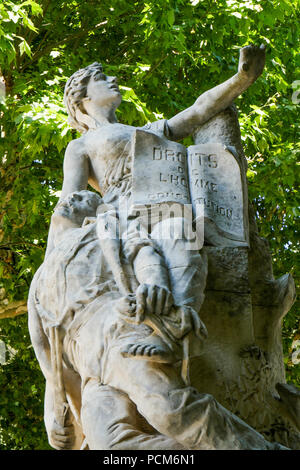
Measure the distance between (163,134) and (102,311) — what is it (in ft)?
5.98

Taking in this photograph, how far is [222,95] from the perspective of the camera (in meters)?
5.56

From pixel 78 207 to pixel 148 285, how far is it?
1139 millimetres

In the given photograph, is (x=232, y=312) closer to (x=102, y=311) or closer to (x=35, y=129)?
(x=102, y=311)

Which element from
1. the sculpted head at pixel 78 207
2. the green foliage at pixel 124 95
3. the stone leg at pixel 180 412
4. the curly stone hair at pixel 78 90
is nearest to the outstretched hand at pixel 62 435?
the stone leg at pixel 180 412

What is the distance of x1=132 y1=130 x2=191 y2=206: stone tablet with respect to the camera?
500 cm

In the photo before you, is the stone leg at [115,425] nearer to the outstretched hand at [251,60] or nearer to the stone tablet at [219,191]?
the stone tablet at [219,191]

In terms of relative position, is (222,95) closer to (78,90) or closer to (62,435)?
(78,90)

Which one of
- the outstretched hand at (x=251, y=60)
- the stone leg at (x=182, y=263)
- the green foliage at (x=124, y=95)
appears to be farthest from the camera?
the green foliage at (x=124, y=95)

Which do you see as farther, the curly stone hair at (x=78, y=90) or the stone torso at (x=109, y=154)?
the curly stone hair at (x=78, y=90)

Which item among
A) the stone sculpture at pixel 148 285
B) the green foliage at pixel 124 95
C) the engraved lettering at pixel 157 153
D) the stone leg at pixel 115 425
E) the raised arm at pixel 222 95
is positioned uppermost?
the green foliage at pixel 124 95

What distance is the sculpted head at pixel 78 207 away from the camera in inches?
193

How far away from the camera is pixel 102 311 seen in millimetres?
4258

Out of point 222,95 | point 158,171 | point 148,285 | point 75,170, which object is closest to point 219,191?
point 158,171

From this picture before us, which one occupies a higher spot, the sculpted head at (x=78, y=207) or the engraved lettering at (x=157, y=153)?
the engraved lettering at (x=157, y=153)
